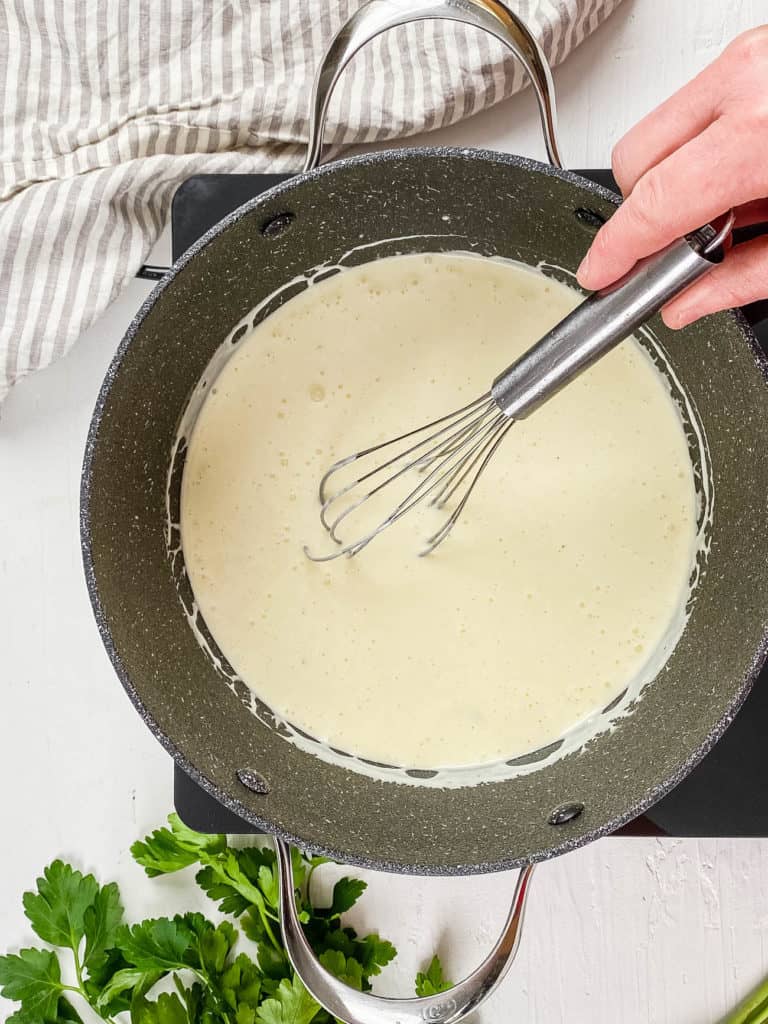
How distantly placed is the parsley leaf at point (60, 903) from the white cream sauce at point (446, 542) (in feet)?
0.96

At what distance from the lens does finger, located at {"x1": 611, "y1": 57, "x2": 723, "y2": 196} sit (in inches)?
27.0

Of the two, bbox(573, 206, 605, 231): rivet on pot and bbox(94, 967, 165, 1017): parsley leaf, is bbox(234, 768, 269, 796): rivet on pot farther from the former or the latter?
bbox(573, 206, 605, 231): rivet on pot

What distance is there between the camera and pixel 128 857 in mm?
1057

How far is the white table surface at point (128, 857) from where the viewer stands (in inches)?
40.5

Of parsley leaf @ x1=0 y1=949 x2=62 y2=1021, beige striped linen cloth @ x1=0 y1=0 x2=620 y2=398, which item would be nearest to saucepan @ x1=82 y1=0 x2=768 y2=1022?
beige striped linen cloth @ x1=0 y1=0 x2=620 y2=398

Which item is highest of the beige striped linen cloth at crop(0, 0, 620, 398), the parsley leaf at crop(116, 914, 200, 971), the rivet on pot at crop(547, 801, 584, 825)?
the beige striped linen cloth at crop(0, 0, 620, 398)

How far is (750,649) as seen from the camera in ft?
2.69

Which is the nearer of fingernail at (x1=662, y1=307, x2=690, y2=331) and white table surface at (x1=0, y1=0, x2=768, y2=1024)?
fingernail at (x1=662, y1=307, x2=690, y2=331)

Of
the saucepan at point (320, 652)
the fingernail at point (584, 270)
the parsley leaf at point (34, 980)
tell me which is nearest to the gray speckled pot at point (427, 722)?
the saucepan at point (320, 652)

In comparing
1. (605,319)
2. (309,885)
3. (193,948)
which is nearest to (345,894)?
(309,885)

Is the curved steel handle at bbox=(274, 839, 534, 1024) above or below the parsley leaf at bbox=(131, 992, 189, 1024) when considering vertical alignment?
below

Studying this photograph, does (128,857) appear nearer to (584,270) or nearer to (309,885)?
(309,885)

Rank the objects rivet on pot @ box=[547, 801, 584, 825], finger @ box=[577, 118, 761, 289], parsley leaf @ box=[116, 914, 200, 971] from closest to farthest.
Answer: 1. finger @ box=[577, 118, 761, 289]
2. rivet on pot @ box=[547, 801, 584, 825]
3. parsley leaf @ box=[116, 914, 200, 971]

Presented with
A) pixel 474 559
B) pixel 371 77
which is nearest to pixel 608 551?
pixel 474 559
